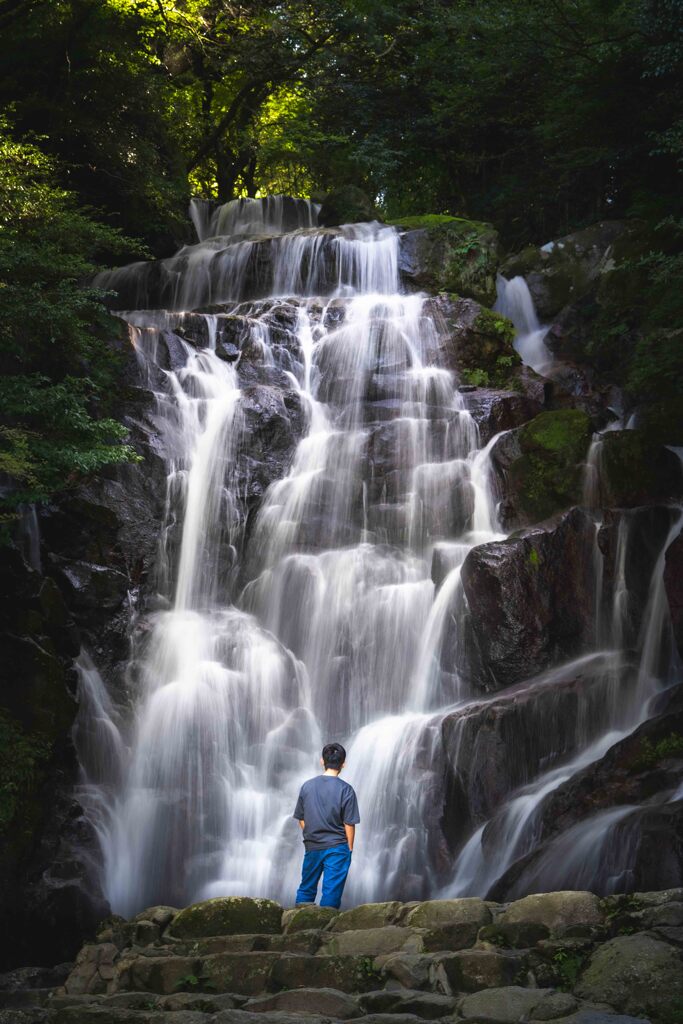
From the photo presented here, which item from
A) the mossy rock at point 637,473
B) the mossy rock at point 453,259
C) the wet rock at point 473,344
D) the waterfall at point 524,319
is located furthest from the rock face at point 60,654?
the waterfall at point 524,319

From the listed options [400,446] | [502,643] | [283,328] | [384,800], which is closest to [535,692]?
[502,643]

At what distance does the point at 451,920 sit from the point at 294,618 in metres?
7.90

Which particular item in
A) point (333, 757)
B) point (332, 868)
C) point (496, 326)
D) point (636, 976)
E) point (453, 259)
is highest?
point (453, 259)

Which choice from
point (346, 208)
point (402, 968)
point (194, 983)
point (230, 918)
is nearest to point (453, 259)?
point (346, 208)

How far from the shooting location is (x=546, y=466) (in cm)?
1487

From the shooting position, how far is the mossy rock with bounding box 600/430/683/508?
13.9m

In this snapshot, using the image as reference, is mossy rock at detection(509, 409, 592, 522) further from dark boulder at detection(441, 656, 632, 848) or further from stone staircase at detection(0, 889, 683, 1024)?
stone staircase at detection(0, 889, 683, 1024)

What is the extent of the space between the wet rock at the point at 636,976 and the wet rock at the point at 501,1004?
1.01 feet

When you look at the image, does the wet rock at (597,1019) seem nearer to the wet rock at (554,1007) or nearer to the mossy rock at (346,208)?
the wet rock at (554,1007)

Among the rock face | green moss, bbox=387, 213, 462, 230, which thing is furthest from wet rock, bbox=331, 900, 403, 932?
green moss, bbox=387, 213, 462, 230

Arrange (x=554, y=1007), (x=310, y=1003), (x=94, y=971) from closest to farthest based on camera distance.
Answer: (x=554, y=1007) → (x=310, y=1003) → (x=94, y=971)

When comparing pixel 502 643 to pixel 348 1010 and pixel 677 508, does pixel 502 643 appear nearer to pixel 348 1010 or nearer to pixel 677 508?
pixel 677 508

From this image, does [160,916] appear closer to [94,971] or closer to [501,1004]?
[94,971]

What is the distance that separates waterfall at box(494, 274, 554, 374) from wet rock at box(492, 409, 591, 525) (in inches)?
215
